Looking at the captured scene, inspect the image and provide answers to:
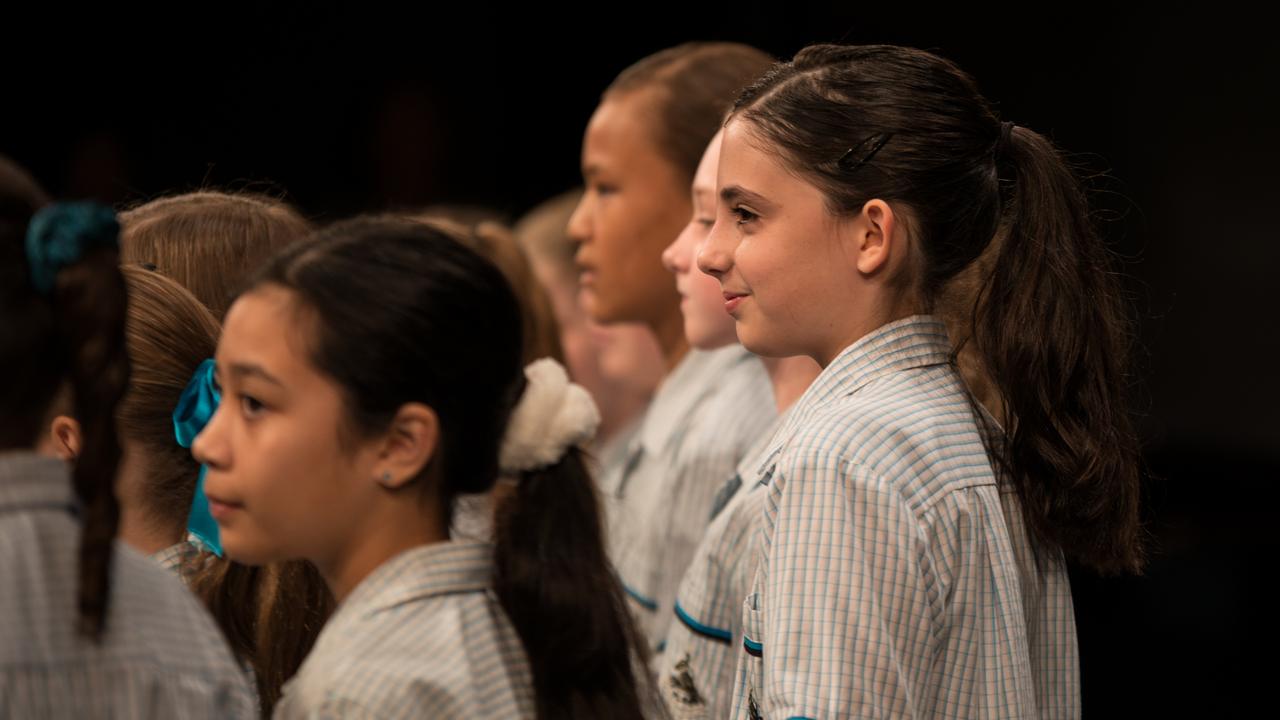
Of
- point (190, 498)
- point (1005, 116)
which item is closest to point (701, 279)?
point (190, 498)

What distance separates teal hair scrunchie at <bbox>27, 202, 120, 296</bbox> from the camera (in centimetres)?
104

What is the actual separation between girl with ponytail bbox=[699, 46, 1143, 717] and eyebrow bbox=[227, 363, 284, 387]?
49 centimetres

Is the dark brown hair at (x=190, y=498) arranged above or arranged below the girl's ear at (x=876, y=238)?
below

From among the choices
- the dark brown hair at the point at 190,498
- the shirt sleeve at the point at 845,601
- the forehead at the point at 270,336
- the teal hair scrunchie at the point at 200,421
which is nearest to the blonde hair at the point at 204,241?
the dark brown hair at the point at 190,498

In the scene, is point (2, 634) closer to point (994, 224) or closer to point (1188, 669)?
point (994, 224)

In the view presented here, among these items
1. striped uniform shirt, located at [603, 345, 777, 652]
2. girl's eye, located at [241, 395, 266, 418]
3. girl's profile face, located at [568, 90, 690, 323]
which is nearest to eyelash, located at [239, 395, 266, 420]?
girl's eye, located at [241, 395, 266, 418]

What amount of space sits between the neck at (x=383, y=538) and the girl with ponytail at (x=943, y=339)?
0.34m

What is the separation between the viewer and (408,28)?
5.02 meters

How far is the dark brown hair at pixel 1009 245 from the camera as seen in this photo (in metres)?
1.56

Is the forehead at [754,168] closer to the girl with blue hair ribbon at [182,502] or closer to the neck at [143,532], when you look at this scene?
the girl with blue hair ribbon at [182,502]

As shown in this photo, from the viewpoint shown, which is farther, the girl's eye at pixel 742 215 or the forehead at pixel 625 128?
the forehead at pixel 625 128

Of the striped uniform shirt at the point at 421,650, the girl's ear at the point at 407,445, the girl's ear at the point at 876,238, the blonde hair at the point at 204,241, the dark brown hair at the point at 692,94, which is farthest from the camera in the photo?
the dark brown hair at the point at 692,94

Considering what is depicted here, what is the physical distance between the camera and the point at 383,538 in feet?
4.40

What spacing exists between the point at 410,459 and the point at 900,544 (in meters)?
0.46
